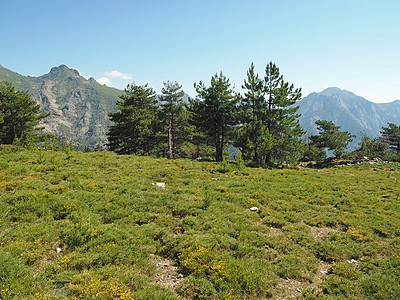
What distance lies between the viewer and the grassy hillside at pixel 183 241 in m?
5.87

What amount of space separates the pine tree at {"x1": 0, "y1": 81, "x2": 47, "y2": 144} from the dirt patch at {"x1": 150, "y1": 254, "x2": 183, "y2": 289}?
3998 cm

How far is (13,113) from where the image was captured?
119 feet

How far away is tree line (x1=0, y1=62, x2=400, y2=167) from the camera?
2797 cm

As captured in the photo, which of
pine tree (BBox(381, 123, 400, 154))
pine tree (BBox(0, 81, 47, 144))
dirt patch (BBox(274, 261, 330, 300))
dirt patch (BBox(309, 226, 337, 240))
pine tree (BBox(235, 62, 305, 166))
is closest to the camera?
dirt patch (BBox(274, 261, 330, 300))

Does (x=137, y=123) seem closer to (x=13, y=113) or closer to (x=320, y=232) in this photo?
(x=13, y=113)

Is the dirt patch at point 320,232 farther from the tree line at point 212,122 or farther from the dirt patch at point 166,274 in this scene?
the tree line at point 212,122

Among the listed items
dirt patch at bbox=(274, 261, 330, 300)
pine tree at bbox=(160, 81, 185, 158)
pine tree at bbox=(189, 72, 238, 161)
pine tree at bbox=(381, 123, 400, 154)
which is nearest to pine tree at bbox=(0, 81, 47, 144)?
pine tree at bbox=(160, 81, 185, 158)

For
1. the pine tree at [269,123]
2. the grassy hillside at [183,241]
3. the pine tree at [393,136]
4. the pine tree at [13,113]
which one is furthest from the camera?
the pine tree at [393,136]

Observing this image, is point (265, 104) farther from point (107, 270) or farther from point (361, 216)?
point (107, 270)

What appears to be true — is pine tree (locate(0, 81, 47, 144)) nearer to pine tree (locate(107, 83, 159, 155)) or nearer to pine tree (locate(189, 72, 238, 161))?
pine tree (locate(107, 83, 159, 155))

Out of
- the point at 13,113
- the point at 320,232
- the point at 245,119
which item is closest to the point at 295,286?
the point at 320,232

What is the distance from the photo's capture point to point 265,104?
29078mm

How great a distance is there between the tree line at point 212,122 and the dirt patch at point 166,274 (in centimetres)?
1708

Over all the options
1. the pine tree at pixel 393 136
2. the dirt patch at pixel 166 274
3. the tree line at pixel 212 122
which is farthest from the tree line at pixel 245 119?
the dirt patch at pixel 166 274
